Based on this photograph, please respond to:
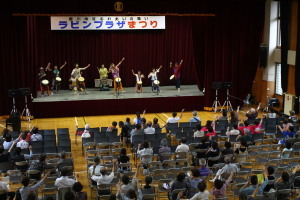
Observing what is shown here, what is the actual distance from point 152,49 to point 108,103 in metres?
6.54

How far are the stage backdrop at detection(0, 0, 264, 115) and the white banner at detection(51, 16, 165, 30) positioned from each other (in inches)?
31.3

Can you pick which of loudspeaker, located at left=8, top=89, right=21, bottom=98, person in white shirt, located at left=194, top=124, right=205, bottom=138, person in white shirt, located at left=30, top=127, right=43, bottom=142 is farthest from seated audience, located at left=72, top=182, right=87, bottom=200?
loudspeaker, located at left=8, top=89, right=21, bottom=98

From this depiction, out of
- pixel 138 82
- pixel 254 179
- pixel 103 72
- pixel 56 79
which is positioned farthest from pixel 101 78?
pixel 254 179

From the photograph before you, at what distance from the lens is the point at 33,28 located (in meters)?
25.5

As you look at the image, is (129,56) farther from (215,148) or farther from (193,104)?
(215,148)

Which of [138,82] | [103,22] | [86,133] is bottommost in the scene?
[86,133]

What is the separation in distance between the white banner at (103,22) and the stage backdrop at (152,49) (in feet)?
2.61

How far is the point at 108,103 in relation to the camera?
23516 mm

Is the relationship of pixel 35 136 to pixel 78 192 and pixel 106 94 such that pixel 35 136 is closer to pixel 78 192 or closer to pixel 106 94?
pixel 78 192

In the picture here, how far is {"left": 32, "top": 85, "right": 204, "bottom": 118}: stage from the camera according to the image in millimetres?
23078

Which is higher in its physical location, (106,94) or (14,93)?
(14,93)

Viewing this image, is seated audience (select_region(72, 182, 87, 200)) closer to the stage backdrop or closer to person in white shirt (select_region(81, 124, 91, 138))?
person in white shirt (select_region(81, 124, 91, 138))

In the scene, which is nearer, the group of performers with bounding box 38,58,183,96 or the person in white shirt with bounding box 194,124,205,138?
the person in white shirt with bounding box 194,124,205,138

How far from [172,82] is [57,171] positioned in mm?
16667
